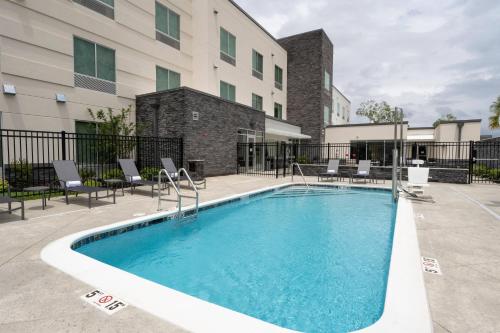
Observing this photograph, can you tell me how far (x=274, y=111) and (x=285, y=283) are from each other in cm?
2540

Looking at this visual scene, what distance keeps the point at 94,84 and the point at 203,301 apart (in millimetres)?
13870

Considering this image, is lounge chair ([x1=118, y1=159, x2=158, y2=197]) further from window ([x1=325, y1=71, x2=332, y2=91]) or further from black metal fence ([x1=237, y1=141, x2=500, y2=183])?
window ([x1=325, y1=71, x2=332, y2=91])

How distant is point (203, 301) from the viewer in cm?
277

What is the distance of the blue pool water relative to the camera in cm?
333

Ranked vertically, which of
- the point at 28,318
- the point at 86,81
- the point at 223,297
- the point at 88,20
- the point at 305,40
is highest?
the point at 305,40

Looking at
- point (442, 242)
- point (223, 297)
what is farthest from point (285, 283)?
point (442, 242)

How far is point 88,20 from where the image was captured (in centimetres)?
1291

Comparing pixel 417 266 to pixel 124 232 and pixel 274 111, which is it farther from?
pixel 274 111

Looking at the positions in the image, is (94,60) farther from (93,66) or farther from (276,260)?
(276,260)

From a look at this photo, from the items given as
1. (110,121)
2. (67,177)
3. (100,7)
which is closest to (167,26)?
(100,7)

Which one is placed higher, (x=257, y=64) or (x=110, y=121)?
(x=257, y=64)

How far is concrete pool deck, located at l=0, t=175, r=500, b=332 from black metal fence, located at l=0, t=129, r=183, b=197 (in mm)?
4344

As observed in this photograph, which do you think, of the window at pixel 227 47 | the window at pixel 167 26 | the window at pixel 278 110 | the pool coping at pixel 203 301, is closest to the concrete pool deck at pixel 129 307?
the pool coping at pixel 203 301

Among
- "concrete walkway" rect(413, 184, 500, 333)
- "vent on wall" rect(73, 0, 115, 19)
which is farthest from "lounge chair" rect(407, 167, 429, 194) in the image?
"vent on wall" rect(73, 0, 115, 19)
